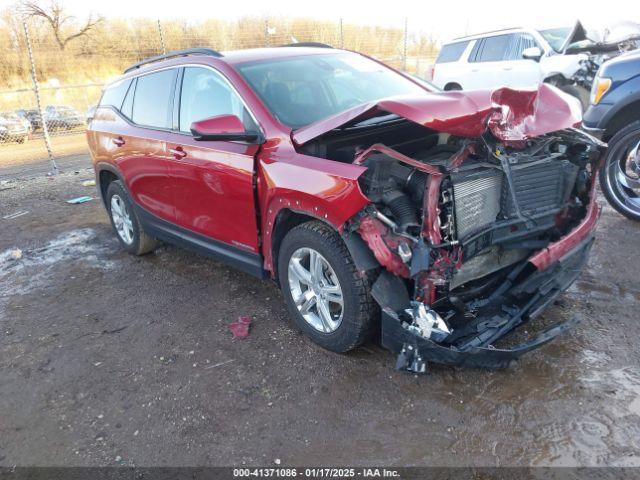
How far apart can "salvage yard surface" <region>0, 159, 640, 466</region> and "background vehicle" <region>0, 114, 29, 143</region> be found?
14167mm

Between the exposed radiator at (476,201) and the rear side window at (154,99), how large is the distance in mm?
2609

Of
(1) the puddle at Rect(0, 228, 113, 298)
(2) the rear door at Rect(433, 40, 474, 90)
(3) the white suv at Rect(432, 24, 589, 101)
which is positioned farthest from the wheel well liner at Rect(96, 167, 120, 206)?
(2) the rear door at Rect(433, 40, 474, 90)

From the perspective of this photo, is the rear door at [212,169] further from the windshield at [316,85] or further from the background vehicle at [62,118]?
the background vehicle at [62,118]

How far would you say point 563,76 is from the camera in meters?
8.88

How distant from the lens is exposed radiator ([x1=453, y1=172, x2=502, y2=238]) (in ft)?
8.81

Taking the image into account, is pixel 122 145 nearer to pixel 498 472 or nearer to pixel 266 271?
pixel 266 271

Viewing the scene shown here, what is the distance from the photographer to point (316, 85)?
12.3 ft

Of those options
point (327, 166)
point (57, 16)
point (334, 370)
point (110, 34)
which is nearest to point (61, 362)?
point (334, 370)

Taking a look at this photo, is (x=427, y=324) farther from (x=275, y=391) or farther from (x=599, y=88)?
(x=599, y=88)

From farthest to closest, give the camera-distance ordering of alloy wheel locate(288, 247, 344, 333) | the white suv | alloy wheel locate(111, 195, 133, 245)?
1. the white suv
2. alloy wheel locate(111, 195, 133, 245)
3. alloy wheel locate(288, 247, 344, 333)

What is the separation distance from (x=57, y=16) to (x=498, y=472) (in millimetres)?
32010

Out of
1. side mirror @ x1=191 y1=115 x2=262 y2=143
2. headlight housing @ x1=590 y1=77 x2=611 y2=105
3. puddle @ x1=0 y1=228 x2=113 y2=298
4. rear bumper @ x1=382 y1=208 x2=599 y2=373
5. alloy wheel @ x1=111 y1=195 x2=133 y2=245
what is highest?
side mirror @ x1=191 y1=115 x2=262 y2=143

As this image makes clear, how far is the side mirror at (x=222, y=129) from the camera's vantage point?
10.5 ft

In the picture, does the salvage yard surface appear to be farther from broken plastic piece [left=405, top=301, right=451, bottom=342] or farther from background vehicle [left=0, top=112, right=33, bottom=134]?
background vehicle [left=0, top=112, right=33, bottom=134]
